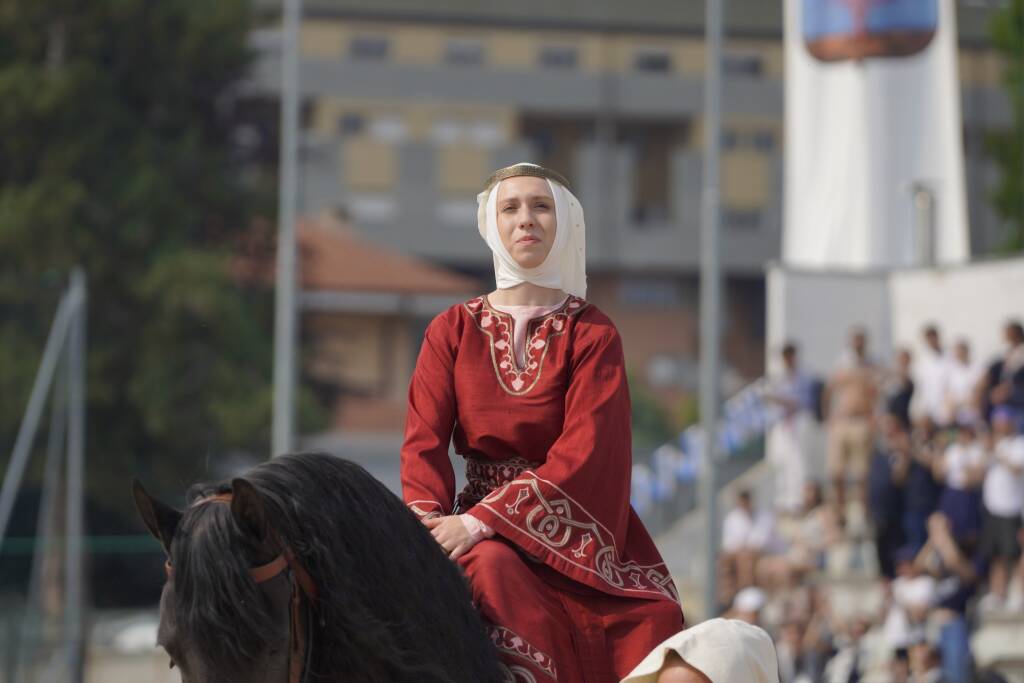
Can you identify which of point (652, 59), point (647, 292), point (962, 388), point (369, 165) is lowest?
point (962, 388)

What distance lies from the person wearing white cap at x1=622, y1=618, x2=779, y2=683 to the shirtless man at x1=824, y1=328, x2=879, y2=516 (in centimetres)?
1301

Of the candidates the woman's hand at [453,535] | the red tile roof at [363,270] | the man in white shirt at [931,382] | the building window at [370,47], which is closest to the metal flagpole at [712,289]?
the man in white shirt at [931,382]

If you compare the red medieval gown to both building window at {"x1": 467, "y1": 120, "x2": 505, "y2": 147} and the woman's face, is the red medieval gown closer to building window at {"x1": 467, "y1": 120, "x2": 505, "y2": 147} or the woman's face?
the woman's face

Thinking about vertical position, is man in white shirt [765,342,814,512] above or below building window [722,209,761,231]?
below

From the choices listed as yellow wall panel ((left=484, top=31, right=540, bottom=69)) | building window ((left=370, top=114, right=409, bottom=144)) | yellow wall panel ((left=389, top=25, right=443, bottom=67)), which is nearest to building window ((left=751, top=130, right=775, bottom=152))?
yellow wall panel ((left=484, top=31, right=540, bottom=69))

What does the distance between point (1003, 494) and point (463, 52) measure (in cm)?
4738

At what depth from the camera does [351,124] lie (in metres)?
59.4

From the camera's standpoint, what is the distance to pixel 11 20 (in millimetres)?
32625

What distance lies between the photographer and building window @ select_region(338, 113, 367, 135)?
59281 mm

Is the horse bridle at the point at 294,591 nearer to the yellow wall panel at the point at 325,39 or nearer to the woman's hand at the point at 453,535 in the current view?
the woman's hand at the point at 453,535

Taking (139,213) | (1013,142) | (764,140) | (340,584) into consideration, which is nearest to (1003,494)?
(340,584)

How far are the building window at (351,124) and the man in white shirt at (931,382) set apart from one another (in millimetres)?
43748

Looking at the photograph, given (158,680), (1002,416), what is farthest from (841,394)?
(158,680)

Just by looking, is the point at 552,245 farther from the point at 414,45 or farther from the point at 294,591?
the point at 414,45
